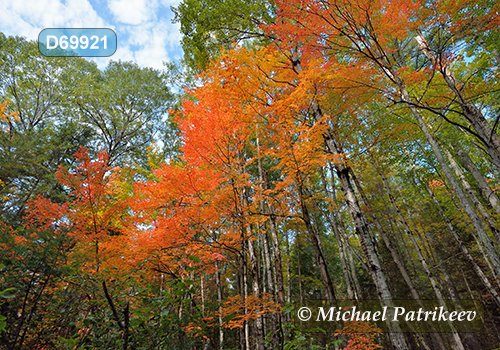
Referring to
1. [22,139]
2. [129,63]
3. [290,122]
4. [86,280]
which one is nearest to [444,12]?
[290,122]

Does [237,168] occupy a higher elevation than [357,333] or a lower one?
higher

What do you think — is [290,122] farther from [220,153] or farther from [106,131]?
[106,131]

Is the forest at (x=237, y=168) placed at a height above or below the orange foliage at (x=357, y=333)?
above

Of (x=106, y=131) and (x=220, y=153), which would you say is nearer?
(x=220, y=153)

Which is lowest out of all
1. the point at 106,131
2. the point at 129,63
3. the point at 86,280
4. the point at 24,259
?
the point at 86,280

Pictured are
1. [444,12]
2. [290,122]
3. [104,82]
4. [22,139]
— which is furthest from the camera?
[104,82]

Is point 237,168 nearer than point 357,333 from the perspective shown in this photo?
No

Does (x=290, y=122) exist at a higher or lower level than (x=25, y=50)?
lower

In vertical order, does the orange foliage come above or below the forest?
below

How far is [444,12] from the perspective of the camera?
14.3 feet

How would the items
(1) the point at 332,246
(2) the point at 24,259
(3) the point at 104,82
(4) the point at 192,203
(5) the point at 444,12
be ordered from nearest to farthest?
(2) the point at 24,259 → (5) the point at 444,12 → (4) the point at 192,203 → (3) the point at 104,82 → (1) the point at 332,246

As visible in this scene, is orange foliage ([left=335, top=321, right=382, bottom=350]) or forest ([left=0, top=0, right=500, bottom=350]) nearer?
forest ([left=0, top=0, right=500, bottom=350])

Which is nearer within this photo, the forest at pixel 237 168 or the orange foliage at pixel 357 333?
the forest at pixel 237 168

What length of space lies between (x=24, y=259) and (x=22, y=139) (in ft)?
29.2
